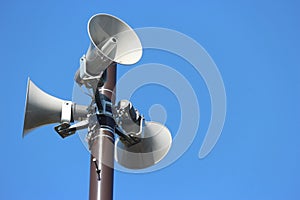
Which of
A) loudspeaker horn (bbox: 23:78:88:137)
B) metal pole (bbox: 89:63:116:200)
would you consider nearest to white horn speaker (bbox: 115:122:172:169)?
loudspeaker horn (bbox: 23:78:88:137)

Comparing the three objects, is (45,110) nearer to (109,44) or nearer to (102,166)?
(109,44)

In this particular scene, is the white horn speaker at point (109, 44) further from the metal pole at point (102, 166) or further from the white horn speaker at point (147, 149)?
the white horn speaker at point (147, 149)

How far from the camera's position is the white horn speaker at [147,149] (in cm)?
956

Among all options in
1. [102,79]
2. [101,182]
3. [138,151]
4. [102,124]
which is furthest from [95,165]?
[138,151]

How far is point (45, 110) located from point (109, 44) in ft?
4.22

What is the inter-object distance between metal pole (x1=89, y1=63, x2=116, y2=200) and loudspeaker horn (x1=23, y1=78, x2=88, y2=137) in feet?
1.89

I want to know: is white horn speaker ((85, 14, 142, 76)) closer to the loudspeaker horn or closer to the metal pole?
the loudspeaker horn

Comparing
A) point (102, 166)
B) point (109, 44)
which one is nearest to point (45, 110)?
point (109, 44)

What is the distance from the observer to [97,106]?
8430mm

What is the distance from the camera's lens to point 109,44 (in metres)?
8.47

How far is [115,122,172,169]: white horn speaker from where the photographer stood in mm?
9562

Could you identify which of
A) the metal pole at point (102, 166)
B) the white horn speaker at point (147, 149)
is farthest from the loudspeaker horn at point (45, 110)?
the white horn speaker at point (147, 149)

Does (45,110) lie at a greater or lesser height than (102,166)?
greater

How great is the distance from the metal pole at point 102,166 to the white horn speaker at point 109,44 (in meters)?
0.86
